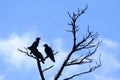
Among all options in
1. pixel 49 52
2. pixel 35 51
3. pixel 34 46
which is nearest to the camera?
pixel 35 51

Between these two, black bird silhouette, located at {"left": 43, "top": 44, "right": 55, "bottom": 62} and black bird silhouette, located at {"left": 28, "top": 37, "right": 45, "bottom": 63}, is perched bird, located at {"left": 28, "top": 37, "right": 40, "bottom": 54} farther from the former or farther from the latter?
black bird silhouette, located at {"left": 43, "top": 44, "right": 55, "bottom": 62}

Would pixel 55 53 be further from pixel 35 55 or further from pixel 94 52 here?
pixel 94 52

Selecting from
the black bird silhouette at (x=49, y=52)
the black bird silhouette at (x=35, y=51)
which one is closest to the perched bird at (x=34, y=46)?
the black bird silhouette at (x=35, y=51)

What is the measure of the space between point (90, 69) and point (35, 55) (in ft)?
9.91

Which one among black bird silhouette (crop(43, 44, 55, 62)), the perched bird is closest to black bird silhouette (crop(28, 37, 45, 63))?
the perched bird

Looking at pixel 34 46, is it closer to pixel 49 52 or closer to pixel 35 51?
pixel 35 51

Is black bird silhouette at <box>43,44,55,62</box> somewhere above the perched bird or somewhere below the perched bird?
below

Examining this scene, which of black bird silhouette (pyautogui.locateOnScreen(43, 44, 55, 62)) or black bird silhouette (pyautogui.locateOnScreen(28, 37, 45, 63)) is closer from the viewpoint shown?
black bird silhouette (pyautogui.locateOnScreen(28, 37, 45, 63))

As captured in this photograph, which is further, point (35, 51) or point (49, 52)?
point (49, 52)

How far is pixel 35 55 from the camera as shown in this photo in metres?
14.8

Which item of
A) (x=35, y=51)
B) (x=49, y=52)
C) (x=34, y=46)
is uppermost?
(x=34, y=46)

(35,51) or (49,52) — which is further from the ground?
(35,51)

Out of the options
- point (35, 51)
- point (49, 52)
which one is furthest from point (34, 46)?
point (49, 52)

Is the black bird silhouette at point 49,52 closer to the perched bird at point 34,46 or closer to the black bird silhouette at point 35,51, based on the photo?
the black bird silhouette at point 35,51
